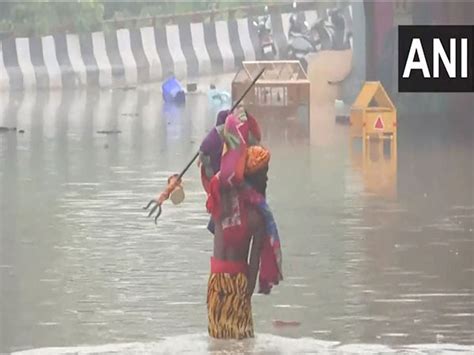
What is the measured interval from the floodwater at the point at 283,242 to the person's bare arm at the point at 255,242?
343 millimetres

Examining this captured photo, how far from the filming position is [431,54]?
54.3ft

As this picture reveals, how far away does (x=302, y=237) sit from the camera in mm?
14391

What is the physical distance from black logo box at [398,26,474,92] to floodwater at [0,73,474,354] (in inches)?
32.5

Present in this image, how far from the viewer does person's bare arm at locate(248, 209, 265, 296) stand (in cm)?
988

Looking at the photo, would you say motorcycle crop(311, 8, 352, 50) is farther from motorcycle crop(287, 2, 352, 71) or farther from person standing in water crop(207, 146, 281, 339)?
person standing in water crop(207, 146, 281, 339)

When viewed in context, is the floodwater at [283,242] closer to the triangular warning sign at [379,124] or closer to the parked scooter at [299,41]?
the triangular warning sign at [379,124]

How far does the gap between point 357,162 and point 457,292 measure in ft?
29.4

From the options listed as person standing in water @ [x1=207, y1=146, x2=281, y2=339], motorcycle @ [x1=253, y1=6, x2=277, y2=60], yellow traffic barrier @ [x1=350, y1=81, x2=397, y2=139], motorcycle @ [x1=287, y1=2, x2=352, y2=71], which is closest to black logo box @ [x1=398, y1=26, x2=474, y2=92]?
yellow traffic barrier @ [x1=350, y1=81, x2=397, y2=139]

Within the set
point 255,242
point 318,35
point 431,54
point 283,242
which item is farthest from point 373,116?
point 318,35

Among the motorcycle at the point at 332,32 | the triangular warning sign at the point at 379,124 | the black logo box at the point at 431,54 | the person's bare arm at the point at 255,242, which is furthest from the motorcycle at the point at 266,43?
the person's bare arm at the point at 255,242

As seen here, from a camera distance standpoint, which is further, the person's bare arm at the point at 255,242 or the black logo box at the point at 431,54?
the black logo box at the point at 431,54

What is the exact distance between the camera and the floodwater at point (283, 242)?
10.3m

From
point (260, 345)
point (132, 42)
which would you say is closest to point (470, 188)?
point (260, 345)

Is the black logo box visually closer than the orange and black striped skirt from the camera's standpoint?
No
